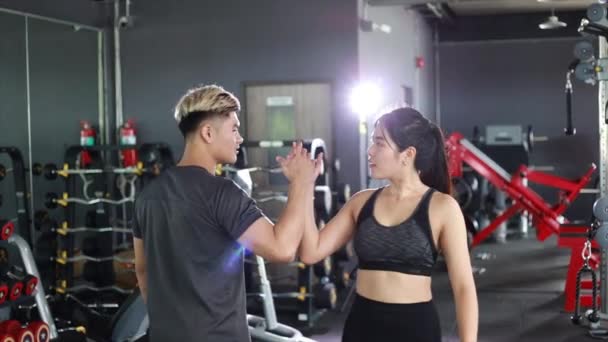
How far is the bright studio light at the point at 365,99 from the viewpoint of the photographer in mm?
7605

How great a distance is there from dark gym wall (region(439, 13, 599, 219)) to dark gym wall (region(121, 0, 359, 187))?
5078 millimetres

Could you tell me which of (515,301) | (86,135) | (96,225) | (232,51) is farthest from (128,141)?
(515,301)

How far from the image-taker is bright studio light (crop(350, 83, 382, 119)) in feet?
25.0

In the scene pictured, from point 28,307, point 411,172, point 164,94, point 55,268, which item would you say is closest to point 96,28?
point 164,94

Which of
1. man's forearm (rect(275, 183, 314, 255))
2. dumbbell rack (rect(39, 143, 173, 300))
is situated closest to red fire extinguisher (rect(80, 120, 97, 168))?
dumbbell rack (rect(39, 143, 173, 300))

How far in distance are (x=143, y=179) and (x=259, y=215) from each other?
14.5ft

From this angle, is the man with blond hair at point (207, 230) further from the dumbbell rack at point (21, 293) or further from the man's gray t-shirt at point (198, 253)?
the dumbbell rack at point (21, 293)

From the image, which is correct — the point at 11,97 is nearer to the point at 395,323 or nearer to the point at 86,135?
the point at 86,135

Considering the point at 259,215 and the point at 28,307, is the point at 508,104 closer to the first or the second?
the point at 28,307

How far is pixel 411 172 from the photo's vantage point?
2.38 meters

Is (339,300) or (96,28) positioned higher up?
(96,28)

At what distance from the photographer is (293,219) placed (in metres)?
2.05

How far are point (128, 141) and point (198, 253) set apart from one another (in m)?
6.11

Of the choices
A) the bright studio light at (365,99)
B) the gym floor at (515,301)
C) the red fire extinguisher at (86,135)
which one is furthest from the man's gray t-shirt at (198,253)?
→ the red fire extinguisher at (86,135)
